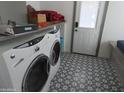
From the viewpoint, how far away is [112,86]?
1692mm

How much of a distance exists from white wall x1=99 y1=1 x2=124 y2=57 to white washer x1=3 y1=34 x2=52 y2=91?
184 cm

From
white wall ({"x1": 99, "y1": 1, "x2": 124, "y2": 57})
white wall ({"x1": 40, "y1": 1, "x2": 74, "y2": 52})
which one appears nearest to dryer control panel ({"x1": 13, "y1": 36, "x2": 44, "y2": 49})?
white wall ({"x1": 40, "y1": 1, "x2": 74, "y2": 52})

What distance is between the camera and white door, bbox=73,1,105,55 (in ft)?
8.02

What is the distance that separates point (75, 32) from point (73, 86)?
154 centimetres

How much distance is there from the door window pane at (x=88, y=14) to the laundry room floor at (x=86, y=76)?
Result: 0.93 m

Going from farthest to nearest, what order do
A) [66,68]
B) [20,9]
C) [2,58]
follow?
[66,68], [20,9], [2,58]

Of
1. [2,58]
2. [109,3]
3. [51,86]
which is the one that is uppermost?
[109,3]

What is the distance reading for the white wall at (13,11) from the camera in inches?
45.1

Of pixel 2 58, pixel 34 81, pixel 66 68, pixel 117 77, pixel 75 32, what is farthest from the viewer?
pixel 75 32

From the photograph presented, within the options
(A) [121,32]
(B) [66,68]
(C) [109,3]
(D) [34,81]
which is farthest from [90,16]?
(D) [34,81]

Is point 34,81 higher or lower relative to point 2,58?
lower

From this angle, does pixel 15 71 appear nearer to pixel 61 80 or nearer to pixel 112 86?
pixel 61 80

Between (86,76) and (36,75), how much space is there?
113 centimetres

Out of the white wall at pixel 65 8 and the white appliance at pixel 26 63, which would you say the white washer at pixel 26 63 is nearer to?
the white appliance at pixel 26 63
